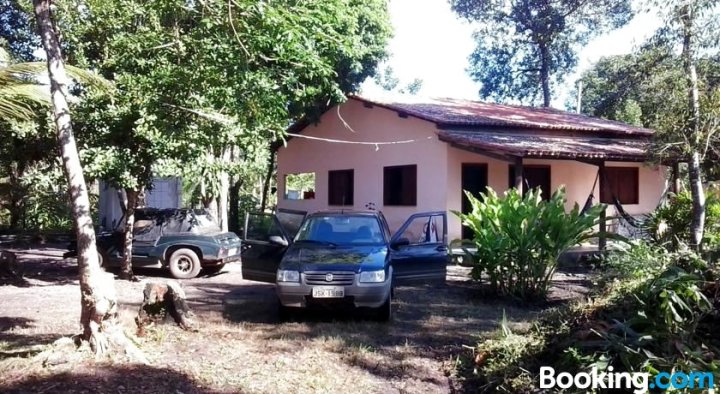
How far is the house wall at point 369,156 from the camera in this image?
1495cm

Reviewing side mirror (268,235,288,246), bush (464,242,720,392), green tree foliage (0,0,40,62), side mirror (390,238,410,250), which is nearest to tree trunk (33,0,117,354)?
side mirror (268,235,288,246)

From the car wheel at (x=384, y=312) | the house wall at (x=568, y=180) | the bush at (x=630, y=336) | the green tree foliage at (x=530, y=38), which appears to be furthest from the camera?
the green tree foliage at (x=530, y=38)

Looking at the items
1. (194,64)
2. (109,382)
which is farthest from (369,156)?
(109,382)

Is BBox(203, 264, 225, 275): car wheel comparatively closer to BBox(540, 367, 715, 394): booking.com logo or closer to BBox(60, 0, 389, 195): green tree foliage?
BBox(60, 0, 389, 195): green tree foliage

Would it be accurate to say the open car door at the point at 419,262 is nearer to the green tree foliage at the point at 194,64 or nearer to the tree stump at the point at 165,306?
the green tree foliage at the point at 194,64

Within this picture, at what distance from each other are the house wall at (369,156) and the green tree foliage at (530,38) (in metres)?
11.5

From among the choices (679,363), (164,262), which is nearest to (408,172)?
(164,262)

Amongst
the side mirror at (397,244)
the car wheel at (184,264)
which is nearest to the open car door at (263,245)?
the side mirror at (397,244)

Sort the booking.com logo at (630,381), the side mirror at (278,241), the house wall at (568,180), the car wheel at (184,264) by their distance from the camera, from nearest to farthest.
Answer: the booking.com logo at (630,381), the side mirror at (278,241), the car wheel at (184,264), the house wall at (568,180)

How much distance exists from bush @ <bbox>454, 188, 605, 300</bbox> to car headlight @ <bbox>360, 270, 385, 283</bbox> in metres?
2.25

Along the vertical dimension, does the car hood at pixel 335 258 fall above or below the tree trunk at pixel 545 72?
below

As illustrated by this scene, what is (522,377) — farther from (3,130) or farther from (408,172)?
(408,172)

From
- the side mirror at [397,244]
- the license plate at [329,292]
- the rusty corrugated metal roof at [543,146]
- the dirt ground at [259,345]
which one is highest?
the rusty corrugated metal roof at [543,146]

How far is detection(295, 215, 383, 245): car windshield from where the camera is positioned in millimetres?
8102
